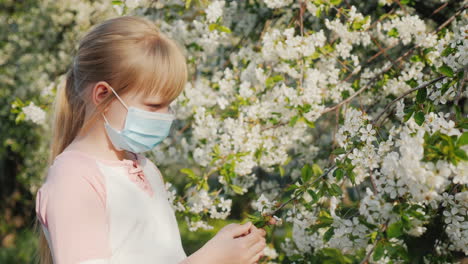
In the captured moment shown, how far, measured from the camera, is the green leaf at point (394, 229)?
1.27m

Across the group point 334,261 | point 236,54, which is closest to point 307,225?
point 334,261

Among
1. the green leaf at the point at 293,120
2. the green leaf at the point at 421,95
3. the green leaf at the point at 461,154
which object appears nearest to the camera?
the green leaf at the point at 461,154

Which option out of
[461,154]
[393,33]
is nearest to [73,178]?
[461,154]

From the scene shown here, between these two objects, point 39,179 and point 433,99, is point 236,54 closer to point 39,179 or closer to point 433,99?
point 433,99

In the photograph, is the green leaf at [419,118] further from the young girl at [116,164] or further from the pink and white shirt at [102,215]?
the pink and white shirt at [102,215]

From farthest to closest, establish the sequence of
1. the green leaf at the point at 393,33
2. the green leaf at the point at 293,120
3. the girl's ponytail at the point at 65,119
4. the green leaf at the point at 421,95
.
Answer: the green leaf at the point at 393,33, the green leaf at the point at 293,120, the girl's ponytail at the point at 65,119, the green leaf at the point at 421,95

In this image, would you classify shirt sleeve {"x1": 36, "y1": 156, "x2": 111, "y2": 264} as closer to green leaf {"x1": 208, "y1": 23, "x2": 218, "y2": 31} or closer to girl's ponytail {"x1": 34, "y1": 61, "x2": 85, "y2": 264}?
girl's ponytail {"x1": 34, "y1": 61, "x2": 85, "y2": 264}

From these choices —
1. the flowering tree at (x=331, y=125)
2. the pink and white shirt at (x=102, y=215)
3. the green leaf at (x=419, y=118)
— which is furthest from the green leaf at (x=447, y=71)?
the pink and white shirt at (x=102, y=215)

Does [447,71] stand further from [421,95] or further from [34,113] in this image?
[34,113]

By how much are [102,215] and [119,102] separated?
41 cm

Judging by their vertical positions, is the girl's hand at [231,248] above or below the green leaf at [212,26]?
below

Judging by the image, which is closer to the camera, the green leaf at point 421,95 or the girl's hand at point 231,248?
the girl's hand at point 231,248

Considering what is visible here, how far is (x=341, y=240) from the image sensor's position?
1785mm

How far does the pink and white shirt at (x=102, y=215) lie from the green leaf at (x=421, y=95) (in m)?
1.02
